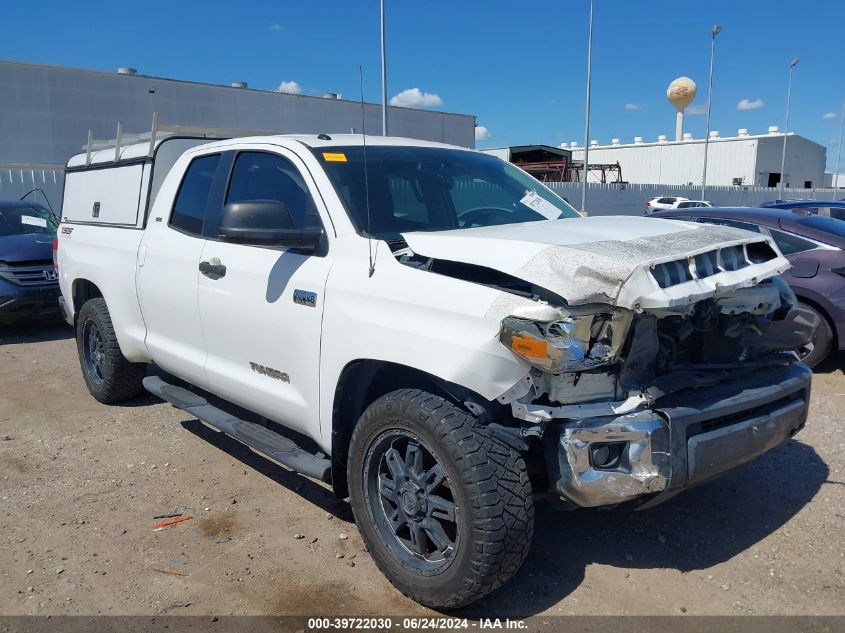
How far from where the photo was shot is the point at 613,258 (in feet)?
8.52

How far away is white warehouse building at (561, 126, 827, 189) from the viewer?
53.2m

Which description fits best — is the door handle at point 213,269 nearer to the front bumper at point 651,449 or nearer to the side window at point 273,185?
the side window at point 273,185

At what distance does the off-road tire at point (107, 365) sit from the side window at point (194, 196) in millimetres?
1313

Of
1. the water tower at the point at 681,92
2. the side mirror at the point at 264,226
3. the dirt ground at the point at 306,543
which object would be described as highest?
the water tower at the point at 681,92

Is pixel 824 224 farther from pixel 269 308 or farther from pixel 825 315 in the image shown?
pixel 269 308

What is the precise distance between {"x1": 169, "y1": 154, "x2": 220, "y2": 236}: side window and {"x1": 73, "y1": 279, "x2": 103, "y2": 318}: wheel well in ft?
5.37

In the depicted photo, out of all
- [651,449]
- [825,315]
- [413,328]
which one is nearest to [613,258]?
[651,449]

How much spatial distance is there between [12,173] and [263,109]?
12.1m

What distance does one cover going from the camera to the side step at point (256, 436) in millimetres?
3404

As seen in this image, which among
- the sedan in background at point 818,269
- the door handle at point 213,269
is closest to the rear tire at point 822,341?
the sedan in background at point 818,269

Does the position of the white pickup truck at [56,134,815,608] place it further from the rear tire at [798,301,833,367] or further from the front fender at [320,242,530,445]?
the rear tire at [798,301,833,367]

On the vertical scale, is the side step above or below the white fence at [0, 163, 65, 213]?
below

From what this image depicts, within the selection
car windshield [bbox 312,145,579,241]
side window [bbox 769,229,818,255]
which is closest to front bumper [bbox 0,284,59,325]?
car windshield [bbox 312,145,579,241]

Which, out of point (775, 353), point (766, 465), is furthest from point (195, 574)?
point (766, 465)
